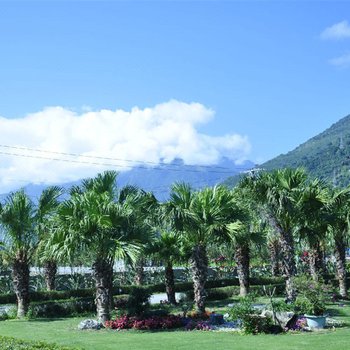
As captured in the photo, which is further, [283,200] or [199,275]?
[283,200]

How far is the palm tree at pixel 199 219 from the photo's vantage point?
2094 cm

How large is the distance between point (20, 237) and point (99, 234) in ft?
19.6

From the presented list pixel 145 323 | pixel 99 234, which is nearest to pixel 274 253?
pixel 145 323

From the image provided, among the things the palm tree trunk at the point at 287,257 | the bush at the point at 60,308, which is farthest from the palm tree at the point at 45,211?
the palm tree trunk at the point at 287,257

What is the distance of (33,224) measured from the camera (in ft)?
76.6

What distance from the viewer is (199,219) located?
21.1 metres

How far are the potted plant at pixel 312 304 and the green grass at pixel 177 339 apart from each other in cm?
57

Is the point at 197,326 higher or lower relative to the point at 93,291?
lower

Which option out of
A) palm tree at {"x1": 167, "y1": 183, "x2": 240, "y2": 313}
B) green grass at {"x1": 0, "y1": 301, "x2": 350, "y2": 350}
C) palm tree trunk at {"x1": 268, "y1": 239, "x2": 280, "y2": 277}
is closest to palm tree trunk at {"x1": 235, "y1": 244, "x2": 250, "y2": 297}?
palm tree at {"x1": 167, "y1": 183, "x2": 240, "y2": 313}

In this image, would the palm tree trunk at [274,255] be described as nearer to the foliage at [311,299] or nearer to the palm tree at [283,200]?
the palm tree at [283,200]

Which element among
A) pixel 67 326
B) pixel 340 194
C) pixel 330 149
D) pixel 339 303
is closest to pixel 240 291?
pixel 339 303

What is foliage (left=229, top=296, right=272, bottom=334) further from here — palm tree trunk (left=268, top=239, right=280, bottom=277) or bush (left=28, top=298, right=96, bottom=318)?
palm tree trunk (left=268, top=239, right=280, bottom=277)

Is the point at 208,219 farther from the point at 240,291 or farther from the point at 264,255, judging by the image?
the point at 264,255

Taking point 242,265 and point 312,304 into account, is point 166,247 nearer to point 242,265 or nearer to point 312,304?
point 242,265
